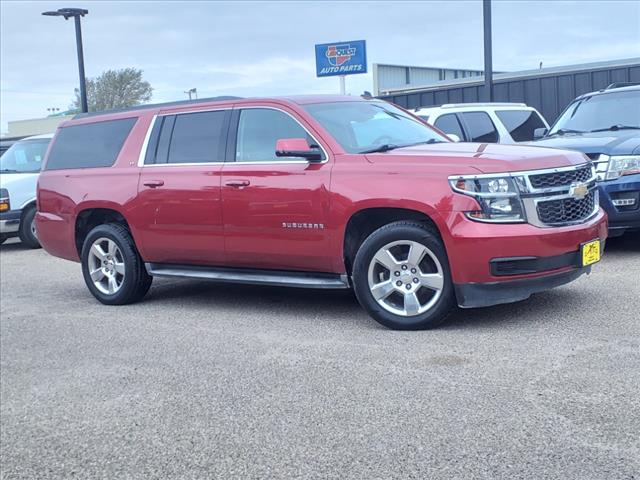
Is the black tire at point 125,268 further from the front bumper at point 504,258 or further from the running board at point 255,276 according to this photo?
the front bumper at point 504,258

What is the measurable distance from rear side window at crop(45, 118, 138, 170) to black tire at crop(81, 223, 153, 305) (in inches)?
25.4

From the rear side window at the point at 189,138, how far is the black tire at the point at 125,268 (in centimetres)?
80

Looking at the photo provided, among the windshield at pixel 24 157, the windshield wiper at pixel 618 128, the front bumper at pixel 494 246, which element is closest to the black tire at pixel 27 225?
the windshield at pixel 24 157

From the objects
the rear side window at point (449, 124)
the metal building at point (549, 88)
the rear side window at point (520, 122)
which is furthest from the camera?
the metal building at point (549, 88)

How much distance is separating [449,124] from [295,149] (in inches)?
207

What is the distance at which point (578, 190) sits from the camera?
6.34 m

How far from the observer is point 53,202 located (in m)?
8.85

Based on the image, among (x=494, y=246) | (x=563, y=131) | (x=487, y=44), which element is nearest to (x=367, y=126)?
(x=494, y=246)

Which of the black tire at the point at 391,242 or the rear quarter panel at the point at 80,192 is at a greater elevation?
the rear quarter panel at the point at 80,192

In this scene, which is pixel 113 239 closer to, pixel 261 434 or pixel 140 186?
pixel 140 186

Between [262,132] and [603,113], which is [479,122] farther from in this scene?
[262,132]

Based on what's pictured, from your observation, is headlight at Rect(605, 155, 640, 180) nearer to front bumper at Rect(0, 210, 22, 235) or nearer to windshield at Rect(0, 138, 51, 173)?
front bumper at Rect(0, 210, 22, 235)

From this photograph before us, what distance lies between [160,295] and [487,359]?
440 centimetres

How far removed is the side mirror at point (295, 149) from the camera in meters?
6.64
